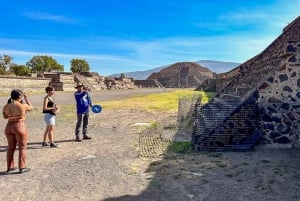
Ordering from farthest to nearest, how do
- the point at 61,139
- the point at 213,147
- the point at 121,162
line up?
the point at 61,139, the point at 213,147, the point at 121,162

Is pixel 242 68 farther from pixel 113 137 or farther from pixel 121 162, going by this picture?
pixel 121 162

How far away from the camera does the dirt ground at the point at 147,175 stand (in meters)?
5.93

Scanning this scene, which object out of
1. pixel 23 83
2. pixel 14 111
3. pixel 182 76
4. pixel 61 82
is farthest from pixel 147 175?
pixel 182 76

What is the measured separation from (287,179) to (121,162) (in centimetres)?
364

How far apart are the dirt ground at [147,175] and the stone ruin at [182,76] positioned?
107064mm

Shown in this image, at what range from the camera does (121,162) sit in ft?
27.1

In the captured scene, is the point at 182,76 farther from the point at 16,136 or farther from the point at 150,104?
the point at 16,136

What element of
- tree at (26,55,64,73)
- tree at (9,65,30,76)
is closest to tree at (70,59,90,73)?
tree at (26,55,64,73)

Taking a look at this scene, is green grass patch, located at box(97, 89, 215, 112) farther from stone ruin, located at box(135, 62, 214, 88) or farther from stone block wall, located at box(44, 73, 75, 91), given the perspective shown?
stone ruin, located at box(135, 62, 214, 88)

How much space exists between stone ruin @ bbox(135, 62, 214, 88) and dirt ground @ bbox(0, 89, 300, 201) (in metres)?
107

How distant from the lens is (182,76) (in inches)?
5148

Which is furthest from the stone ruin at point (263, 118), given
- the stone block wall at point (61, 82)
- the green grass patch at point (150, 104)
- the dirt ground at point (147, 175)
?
the stone block wall at point (61, 82)

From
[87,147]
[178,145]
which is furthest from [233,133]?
[87,147]

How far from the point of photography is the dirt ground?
5.93 metres
